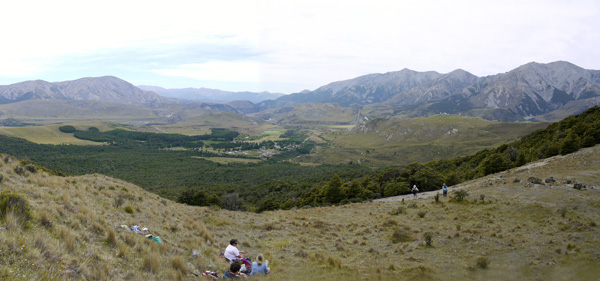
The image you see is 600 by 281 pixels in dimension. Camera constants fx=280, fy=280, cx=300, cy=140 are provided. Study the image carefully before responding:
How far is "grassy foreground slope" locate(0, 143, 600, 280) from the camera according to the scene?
7.93 metres

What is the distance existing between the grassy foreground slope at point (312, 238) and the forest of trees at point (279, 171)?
15.1 m

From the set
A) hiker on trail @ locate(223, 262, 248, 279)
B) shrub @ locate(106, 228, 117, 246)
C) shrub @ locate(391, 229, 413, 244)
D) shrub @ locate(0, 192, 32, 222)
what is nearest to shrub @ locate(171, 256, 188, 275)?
hiker on trail @ locate(223, 262, 248, 279)

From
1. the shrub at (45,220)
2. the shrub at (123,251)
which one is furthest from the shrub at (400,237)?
the shrub at (45,220)

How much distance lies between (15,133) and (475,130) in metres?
265

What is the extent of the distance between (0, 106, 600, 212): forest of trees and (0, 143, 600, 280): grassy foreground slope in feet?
49.7

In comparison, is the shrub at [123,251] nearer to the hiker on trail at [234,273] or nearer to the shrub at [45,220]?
the shrub at [45,220]

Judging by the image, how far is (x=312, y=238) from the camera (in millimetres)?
17000

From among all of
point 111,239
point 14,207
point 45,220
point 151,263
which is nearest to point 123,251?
point 111,239

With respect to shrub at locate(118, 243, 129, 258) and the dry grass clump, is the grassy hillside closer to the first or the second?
shrub at locate(118, 243, 129, 258)

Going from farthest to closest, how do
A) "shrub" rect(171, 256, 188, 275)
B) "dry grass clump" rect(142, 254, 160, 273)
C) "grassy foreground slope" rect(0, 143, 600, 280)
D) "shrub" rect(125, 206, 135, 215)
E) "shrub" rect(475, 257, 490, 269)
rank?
"shrub" rect(125, 206, 135, 215) → "shrub" rect(475, 257, 490, 269) → "shrub" rect(171, 256, 188, 275) → "dry grass clump" rect(142, 254, 160, 273) → "grassy foreground slope" rect(0, 143, 600, 280)

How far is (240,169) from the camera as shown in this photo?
4678 inches

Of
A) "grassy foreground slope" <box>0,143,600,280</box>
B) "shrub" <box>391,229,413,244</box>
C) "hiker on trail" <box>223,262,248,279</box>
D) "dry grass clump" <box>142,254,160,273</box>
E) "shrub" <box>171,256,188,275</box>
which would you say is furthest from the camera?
"shrub" <box>391,229,413,244</box>

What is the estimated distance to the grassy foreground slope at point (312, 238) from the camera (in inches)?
312

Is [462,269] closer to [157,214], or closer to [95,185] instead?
[157,214]
